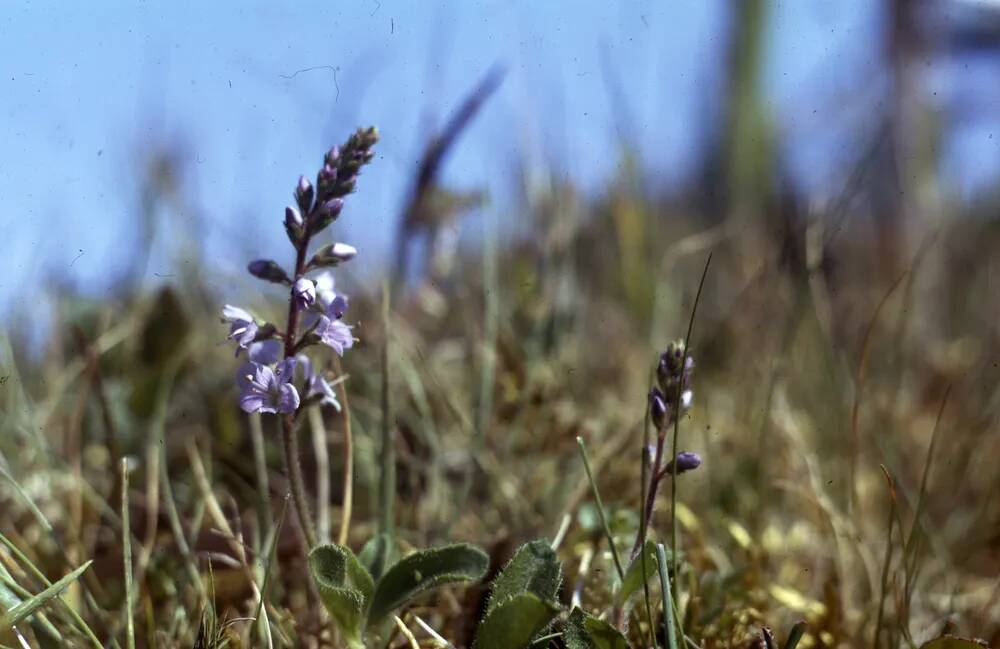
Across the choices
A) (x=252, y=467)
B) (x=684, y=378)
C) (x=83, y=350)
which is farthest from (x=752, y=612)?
(x=83, y=350)

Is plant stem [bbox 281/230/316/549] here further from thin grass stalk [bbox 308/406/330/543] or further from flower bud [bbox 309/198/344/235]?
thin grass stalk [bbox 308/406/330/543]

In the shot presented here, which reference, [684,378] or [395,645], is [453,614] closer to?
[395,645]

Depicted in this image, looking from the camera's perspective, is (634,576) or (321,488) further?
(321,488)

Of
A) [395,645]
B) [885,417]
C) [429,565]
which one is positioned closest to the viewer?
[429,565]

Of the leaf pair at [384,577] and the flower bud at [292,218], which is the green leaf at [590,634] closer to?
the leaf pair at [384,577]

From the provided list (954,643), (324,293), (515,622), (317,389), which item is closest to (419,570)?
(515,622)

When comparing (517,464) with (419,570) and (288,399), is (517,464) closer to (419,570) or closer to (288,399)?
(419,570)
